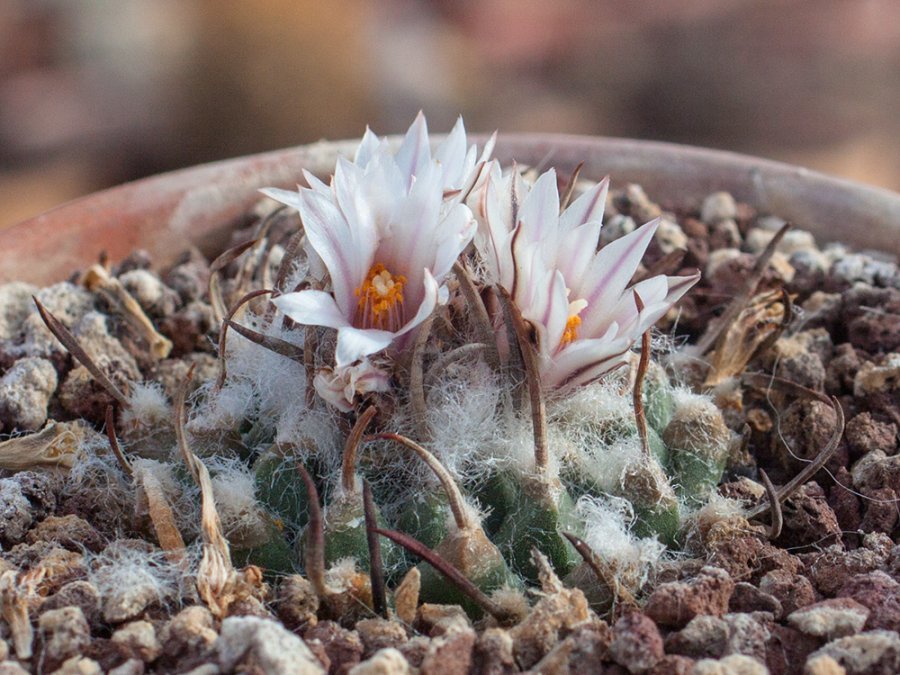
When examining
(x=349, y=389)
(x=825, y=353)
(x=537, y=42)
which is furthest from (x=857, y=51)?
(x=349, y=389)

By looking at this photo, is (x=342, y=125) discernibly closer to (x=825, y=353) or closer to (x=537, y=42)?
(x=537, y=42)

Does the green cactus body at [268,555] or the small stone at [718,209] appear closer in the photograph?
the green cactus body at [268,555]

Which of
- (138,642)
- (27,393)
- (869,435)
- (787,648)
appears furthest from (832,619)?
(27,393)

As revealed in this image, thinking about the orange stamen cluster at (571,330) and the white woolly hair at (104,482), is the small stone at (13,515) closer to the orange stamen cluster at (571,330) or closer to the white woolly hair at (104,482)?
the white woolly hair at (104,482)

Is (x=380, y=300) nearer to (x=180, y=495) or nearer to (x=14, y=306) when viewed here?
(x=180, y=495)

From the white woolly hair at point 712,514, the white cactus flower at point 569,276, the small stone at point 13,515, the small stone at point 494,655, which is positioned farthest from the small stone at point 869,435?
the small stone at point 13,515
